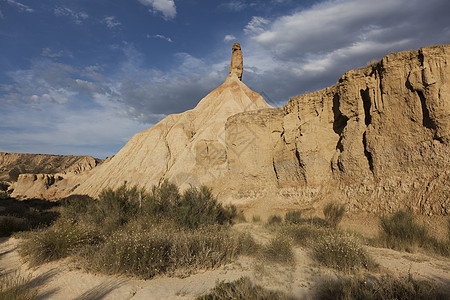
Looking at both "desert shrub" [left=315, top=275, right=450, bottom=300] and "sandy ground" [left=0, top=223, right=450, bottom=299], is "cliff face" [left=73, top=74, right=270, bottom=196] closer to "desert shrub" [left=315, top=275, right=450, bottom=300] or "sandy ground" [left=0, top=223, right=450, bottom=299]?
"sandy ground" [left=0, top=223, right=450, bottom=299]

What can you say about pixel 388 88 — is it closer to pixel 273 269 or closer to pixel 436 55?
pixel 436 55

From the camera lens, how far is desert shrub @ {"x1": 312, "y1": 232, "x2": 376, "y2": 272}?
546 cm

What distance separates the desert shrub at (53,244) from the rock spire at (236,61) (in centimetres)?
3853

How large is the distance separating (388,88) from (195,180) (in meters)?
15.7

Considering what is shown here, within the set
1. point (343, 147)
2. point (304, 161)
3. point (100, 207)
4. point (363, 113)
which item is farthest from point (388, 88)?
point (100, 207)

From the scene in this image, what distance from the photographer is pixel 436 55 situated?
889cm

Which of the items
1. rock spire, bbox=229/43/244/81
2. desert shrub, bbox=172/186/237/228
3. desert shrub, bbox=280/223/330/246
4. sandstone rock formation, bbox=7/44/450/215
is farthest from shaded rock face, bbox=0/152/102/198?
desert shrub, bbox=280/223/330/246

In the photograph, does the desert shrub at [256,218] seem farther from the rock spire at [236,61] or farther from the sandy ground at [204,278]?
the rock spire at [236,61]

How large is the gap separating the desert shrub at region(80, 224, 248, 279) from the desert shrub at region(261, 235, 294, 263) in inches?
38.4

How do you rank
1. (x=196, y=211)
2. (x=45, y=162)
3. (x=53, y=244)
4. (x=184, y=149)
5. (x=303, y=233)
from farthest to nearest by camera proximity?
(x=45, y=162), (x=184, y=149), (x=196, y=211), (x=303, y=233), (x=53, y=244)

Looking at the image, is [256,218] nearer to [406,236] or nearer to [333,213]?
[333,213]

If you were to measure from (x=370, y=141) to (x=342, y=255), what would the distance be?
6.75 m

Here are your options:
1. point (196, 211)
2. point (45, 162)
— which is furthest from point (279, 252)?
point (45, 162)

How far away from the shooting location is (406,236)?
7.34 meters
